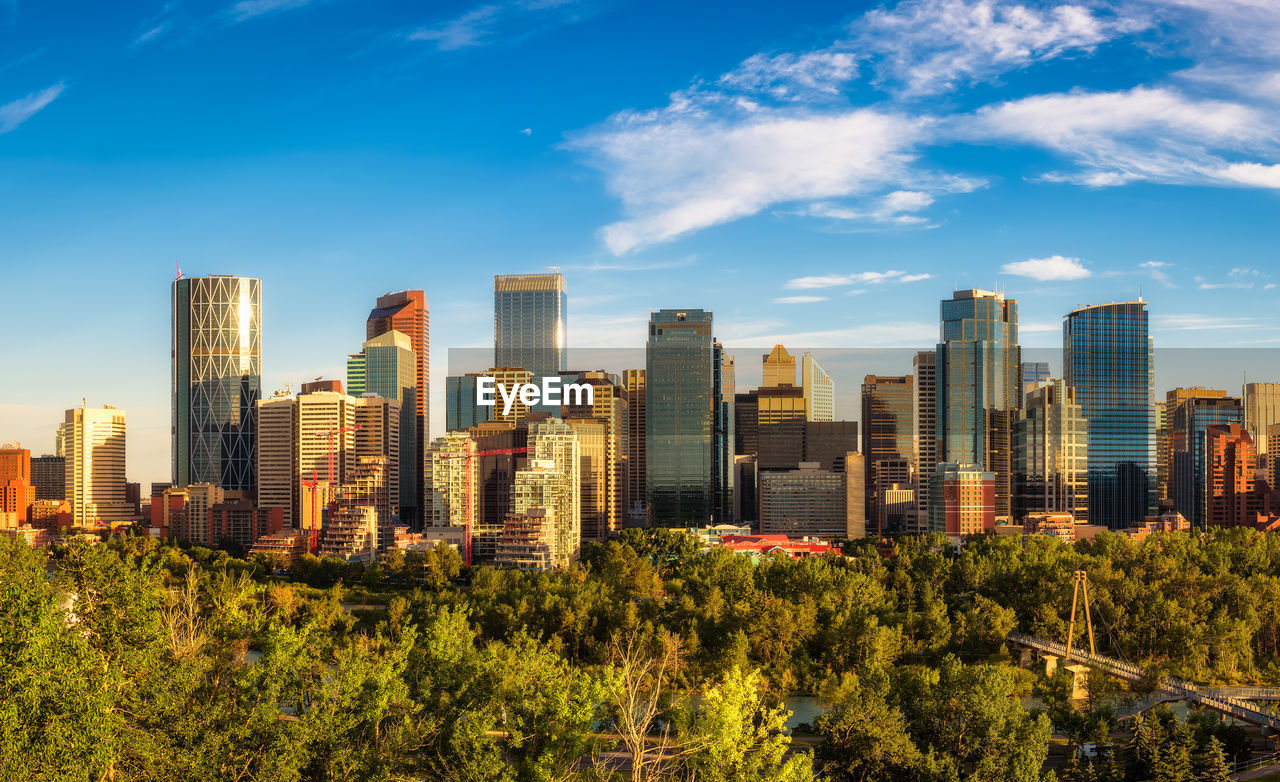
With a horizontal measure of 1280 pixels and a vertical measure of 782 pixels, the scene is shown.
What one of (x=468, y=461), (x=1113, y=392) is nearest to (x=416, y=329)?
(x=468, y=461)

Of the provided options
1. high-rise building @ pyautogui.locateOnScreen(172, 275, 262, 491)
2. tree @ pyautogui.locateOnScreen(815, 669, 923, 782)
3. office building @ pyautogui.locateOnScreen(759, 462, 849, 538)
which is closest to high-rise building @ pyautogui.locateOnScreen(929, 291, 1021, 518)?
office building @ pyautogui.locateOnScreen(759, 462, 849, 538)

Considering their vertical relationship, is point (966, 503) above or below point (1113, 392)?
below

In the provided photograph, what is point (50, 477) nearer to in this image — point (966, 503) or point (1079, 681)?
point (966, 503)

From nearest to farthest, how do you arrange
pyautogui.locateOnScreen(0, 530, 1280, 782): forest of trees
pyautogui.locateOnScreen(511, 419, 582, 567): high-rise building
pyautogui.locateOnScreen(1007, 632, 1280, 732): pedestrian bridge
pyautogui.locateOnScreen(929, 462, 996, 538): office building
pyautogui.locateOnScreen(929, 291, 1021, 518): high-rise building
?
pyautogui.locateOnScreen(0, 530, 1280, 782): forest of trees
pyautogui.locateOnScreen(1007, 632, 1280, 732): pedestrian bridge
pyautogui.locateOnScreen(511, 419, 582, 567): high-rise building
pyautogui.locateOnScreen(929, 462, 996, 538): office building
pyautogui.locateOnScreen(929, 291, 1021, 518): high-rise building

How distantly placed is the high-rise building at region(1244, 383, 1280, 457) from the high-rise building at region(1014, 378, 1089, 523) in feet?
101

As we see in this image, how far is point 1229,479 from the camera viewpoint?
87.8 m

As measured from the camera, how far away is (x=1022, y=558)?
5612cm

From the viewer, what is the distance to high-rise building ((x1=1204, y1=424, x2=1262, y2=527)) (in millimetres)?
86500

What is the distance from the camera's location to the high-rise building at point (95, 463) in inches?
4350

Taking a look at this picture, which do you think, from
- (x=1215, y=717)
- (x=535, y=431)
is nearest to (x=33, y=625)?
(x=1215, y=717)

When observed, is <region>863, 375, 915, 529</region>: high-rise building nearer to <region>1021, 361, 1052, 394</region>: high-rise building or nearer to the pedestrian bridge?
<region>1021, 361, 1052, 394</region>: high-rise building

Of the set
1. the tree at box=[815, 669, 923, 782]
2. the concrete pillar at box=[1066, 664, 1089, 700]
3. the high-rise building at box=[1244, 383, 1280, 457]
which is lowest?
the concrete pillar at box=[1066, 664, 1089, 700]

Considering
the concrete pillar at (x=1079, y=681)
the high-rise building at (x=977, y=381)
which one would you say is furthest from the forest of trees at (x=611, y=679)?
the high-rise building at (x=977, y=381)

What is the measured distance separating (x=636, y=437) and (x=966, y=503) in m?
37.8
